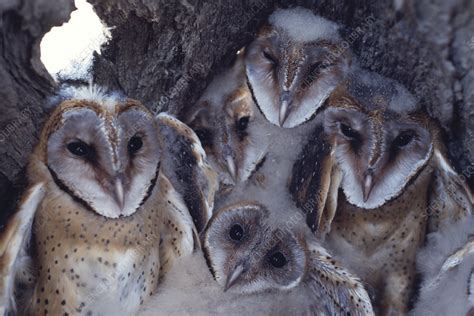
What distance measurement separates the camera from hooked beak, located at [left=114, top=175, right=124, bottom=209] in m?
1.57

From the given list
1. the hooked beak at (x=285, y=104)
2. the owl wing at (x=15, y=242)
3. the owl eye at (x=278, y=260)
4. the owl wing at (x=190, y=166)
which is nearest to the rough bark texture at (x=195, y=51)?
the owl wing at (x=15, y=242)

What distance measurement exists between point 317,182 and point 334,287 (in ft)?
0.99

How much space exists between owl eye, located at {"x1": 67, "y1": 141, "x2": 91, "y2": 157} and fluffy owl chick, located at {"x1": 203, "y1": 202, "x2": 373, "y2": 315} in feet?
1.44

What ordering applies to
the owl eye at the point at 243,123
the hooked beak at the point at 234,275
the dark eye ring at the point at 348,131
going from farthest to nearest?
the owl eye at the point at 243,123
the dark eye ring at the point at 348,131
the hooked beak at the point at 234,275

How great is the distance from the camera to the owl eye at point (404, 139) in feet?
6.02

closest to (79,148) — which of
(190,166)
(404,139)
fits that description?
(190,166)

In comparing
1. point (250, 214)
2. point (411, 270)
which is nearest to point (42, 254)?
point (250, 214)

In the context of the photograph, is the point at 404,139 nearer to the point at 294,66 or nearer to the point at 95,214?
the point at 294,66

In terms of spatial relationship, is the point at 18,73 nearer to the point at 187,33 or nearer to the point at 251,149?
the point at 187,33

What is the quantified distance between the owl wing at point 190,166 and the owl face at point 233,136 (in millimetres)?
79

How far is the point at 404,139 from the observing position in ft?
6.04

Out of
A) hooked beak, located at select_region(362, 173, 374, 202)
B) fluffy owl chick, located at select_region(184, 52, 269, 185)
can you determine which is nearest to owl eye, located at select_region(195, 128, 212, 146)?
fluffy owl chick, located at select_region(184, 52, 269, 185)

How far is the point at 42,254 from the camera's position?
174 cm

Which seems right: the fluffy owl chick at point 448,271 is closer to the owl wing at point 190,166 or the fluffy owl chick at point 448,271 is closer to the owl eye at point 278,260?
the owl eye at point 278,260
